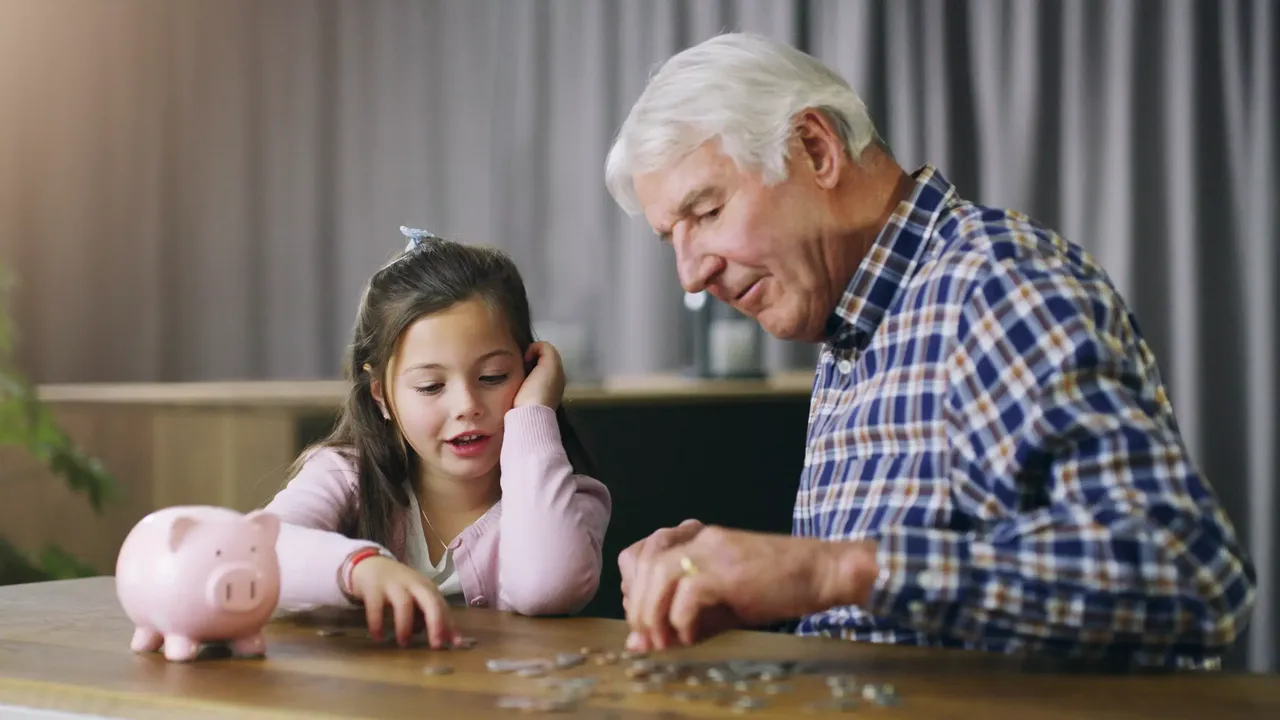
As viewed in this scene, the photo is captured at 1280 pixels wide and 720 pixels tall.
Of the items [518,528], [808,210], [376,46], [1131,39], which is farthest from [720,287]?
[376,46]

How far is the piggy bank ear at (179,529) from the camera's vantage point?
1108 millimetres

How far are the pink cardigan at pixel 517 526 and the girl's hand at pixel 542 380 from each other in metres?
0.02

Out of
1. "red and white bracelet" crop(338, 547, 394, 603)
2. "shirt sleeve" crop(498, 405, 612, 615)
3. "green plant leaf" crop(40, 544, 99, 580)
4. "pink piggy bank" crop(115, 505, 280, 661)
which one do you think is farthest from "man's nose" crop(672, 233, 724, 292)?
"green plant leaf" crop(40, 544, 99, 580)

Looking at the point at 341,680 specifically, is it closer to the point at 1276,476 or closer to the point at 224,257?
the point at 1276,476

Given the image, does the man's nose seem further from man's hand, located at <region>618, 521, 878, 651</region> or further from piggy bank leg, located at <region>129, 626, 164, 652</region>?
piggy bank leg, located at <region>129, 626, 164, 652</region>

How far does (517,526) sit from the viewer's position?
5.22ft

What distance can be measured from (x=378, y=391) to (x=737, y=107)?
0.71 m

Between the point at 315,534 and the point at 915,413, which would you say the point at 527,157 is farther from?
the point at 915,413

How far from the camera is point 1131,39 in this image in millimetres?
3525

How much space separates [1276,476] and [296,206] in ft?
9.87

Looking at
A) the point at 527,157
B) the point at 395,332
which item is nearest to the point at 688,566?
the point at 395,332

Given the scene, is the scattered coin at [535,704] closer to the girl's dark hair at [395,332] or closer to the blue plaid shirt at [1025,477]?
the blue plaid shirt at [1025,477]

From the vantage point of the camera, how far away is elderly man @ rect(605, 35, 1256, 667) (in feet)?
3.38

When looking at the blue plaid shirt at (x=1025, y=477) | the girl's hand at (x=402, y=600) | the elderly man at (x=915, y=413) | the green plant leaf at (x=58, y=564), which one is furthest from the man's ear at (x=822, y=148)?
the green plant leaf at (x=58, y=564)
